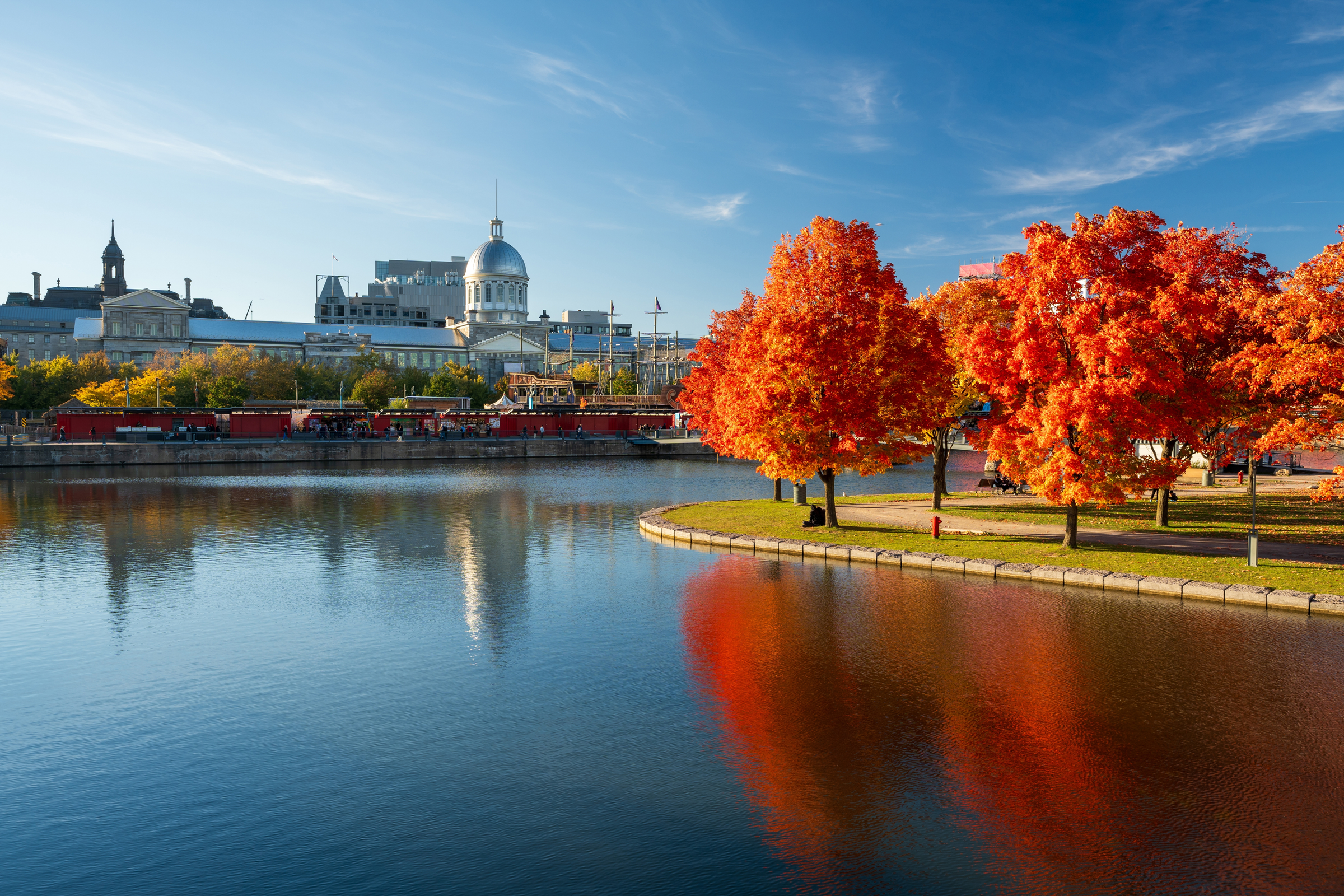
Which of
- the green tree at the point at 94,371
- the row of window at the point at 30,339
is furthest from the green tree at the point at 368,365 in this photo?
the row of window at the point at 30,339

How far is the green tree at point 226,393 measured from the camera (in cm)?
11638

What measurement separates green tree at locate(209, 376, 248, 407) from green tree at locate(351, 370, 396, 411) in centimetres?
1659

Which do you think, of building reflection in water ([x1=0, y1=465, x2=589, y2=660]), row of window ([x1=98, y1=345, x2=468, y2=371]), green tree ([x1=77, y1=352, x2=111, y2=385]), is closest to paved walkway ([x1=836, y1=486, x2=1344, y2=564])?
building reflection in water ([x1=0, y1=465, x2=589, y2=660])

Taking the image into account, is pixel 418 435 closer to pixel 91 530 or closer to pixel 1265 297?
pixel 91 530

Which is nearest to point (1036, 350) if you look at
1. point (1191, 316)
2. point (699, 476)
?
point (1191, 316)

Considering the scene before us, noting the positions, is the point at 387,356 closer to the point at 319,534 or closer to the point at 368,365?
the point at 368,365

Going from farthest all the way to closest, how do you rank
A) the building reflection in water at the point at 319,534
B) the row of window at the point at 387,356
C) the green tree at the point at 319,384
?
the row of window at the point at 387,356 → the green tree at the point at 319,384 → the building reflection in water at the point at 319,534

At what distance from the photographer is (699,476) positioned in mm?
67188

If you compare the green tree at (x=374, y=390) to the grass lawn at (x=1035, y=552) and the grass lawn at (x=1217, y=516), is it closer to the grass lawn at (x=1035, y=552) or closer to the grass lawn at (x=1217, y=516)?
the grass lawn at (x=1035, y=552)

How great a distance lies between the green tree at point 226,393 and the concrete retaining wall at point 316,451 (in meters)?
37.2

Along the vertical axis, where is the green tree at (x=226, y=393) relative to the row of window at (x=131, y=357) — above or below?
below

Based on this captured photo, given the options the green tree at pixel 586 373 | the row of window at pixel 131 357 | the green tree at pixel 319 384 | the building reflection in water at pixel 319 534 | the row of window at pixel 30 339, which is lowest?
the building reflection in water at pixel 319 534

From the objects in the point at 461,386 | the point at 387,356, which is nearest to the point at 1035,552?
the point at 461,386

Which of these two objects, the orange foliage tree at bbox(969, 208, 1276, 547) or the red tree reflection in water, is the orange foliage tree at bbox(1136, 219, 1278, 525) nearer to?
the orange foliage tree at bbox(969, 208, 1276, 547)
